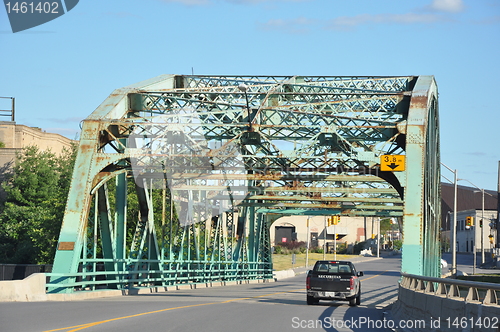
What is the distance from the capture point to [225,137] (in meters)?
27.4

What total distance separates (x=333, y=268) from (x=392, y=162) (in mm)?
4466

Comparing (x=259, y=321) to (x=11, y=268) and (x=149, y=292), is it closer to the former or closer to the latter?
(x=149, y=292)

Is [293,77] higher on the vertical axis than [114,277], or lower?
higher

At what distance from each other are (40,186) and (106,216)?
31.7 metres

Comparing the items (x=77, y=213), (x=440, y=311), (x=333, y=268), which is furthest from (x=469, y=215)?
(x=440, y=311)

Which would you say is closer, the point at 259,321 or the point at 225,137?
the point at 259,321

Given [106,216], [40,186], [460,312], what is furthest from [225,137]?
[40,186]

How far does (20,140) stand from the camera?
5919 centimetres

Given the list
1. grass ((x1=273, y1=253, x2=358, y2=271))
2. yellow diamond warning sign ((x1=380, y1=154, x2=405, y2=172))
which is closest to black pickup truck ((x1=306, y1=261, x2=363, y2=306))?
yellow diamond warning sign ((x1=380, y1=154, x2=405, y2=172))

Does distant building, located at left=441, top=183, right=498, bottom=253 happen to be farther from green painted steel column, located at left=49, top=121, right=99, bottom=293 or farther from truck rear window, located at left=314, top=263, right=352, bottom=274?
green painted steel column, located at left=49, top=121, right=99, bottom=293

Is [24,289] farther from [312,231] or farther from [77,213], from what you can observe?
[312,231]

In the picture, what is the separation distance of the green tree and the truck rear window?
70.8 ft

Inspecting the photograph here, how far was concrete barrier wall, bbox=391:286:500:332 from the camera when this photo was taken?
34.5 ft

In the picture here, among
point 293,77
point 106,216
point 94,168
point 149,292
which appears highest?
point 293,77
